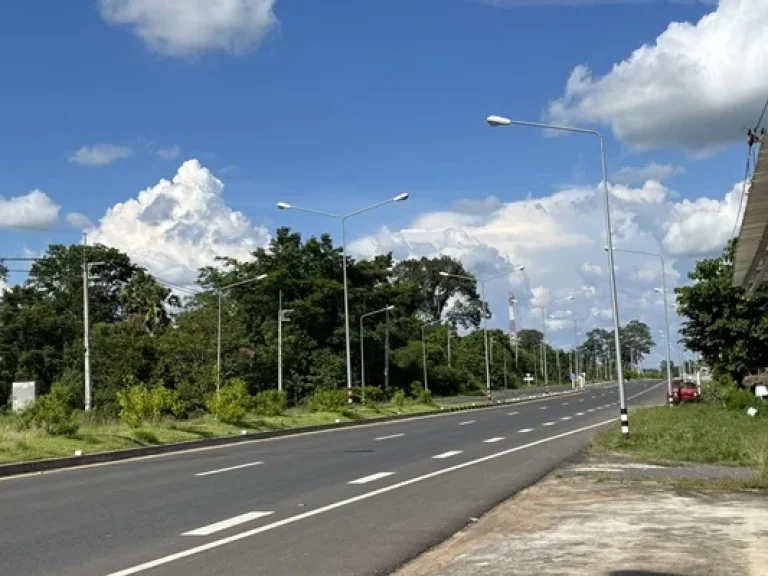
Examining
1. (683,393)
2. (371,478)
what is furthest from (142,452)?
(683,393)

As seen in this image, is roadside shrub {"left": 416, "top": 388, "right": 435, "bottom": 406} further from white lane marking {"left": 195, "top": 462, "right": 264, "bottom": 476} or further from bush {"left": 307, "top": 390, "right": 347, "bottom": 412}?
white lane marking {"left": 195, "top": 462, "right": 264, "bottom": 476}

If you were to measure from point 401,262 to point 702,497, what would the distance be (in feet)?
357

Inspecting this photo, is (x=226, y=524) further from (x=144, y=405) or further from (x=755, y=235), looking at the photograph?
(x=144, y=405)

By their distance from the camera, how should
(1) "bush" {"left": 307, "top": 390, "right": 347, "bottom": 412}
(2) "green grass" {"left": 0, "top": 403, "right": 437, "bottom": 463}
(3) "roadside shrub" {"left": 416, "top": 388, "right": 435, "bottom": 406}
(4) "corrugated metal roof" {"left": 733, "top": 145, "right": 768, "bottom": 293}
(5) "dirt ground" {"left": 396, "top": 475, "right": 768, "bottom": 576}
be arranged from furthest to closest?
(3) "roadside shrub" {"left": 416, "top": 388, "right": 435, "bottom": 406} → (1) "bush" {"left": 307, "top": 390, "right": 347, "bottom": 412} → (2) "green grass" {"left": 0, "top": 403, "right": 437, "bottom": 463} → (4) "corrugated metal roof" {"left": 733, "top": 145, "right": 768, "bottom": 293} → (5) "dirt ground" {"left": 396, "top": 475, "right": 768, "bottom": 576}

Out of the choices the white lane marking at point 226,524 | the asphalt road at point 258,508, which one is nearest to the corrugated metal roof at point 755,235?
the asphalt road at point 258,508

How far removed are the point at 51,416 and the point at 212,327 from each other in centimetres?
4839

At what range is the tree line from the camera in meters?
70.0

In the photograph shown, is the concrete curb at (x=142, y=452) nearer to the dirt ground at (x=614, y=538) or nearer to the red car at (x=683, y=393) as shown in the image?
the dirt ground at (x=614, y=538)

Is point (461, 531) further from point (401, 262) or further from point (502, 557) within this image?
point (401, 262)

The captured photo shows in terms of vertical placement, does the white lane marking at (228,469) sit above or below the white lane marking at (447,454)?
above

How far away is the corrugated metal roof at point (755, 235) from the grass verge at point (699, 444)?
365 cm

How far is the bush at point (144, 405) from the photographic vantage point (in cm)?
2795

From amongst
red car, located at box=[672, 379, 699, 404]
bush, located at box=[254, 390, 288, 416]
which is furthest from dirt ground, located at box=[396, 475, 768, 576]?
red car, located at box=[672, 379, 699, 404]

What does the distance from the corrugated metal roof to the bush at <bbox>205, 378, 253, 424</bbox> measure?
16603mm
